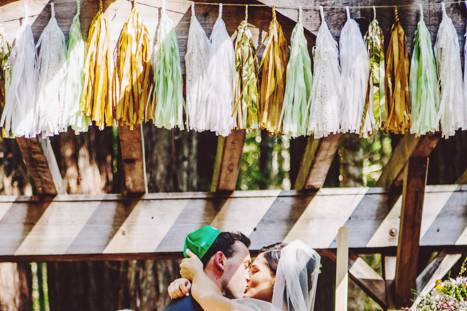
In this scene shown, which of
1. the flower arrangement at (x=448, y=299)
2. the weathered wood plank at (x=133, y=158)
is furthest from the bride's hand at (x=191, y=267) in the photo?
the flower arrangement at (x=448, y=299)

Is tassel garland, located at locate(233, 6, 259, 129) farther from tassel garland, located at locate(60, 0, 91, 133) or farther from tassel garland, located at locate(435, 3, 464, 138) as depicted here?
tassel garland, located at locate(435, 3, 464, 138)

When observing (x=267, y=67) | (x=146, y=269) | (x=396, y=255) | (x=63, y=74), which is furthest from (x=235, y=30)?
(x=146, y=269)

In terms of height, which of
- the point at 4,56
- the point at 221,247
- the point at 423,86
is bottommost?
the point at 221,247

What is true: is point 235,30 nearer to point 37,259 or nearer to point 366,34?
point 366,34

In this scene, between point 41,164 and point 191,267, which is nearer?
point 191,267

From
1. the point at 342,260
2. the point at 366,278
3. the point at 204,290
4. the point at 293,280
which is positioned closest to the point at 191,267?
the point at 204,290

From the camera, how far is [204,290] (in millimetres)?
2488

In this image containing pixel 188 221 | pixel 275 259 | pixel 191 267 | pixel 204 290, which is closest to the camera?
pixel 204 290

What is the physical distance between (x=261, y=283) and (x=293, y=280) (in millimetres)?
124

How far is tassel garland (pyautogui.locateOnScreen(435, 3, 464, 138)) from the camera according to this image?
2623mm

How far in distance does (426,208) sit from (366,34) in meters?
1.23

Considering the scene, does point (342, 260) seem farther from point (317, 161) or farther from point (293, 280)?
point (317, 161)

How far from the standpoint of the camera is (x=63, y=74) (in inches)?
101

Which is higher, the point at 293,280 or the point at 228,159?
the point at 228,159
